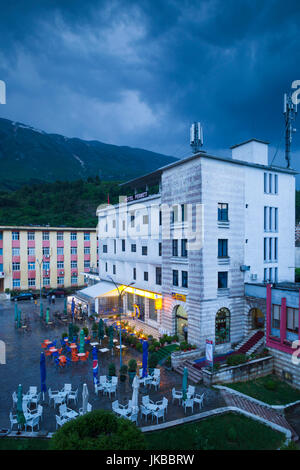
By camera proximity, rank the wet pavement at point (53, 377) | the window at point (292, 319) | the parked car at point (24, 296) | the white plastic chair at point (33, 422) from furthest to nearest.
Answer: the parked car at point (24, 296) < the window at point (292, 319) < the wet pavement at point (53, 377) < the white plastic chair at point (33, 422)

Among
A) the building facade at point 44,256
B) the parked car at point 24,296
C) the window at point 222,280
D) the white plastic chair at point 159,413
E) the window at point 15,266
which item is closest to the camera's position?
the white plastic chair at point 159,413

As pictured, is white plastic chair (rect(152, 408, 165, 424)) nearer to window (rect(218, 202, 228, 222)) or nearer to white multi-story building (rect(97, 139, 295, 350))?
white multi-story building (rect(97, 139, 295, 350))

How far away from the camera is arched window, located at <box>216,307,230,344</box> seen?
90.5 ft

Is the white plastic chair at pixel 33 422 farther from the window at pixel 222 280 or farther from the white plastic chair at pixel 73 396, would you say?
the window at pixel 222 280

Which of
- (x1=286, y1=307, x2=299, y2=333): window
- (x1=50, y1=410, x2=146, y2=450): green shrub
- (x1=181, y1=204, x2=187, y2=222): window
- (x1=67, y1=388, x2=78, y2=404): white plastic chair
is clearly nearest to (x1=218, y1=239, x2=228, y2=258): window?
(x1=181, y1=204, x2=187, y2=222): window

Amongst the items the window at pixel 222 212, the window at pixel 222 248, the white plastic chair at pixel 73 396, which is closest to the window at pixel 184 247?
the window at pixel 222 248

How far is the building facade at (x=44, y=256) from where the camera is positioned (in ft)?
195

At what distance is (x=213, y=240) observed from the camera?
26953mm

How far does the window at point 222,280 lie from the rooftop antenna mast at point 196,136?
1295cm

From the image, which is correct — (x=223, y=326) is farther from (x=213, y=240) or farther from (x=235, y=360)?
(x=213, y=240)

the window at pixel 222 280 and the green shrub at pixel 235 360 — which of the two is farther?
the window at pixel 222 280

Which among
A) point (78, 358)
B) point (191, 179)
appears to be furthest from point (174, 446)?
point (191, 179)

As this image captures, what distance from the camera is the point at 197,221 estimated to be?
26781 millimetres
